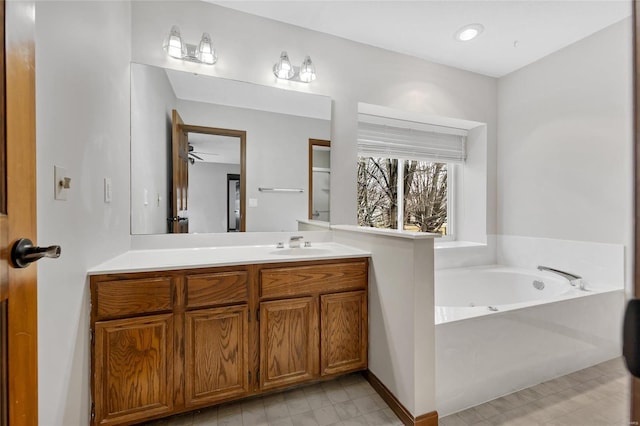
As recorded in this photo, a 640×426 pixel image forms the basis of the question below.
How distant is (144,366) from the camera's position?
1370 mm

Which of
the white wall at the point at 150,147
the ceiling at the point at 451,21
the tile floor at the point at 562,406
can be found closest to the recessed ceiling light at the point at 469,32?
the ceiling at the point at 451,21

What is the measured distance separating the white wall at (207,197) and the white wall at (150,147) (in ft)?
0.52

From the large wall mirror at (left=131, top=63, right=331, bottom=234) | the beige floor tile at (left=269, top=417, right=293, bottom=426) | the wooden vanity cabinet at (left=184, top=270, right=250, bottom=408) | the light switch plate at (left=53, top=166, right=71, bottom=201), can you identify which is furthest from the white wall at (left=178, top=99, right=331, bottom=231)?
the beige floor tile at (left=269, top=417, right=293, bottom=426)

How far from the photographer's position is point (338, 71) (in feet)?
7.74

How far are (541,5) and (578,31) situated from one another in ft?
1.83

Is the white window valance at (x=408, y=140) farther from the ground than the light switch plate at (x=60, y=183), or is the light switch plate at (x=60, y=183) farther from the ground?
the white window valance at (x=408, y=140)

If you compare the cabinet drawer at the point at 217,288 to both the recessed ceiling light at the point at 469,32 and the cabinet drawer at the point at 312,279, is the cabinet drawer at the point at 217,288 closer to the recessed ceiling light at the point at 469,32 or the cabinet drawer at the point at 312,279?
the cabinet drawer at the point at 312,279

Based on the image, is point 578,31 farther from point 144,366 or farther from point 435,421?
point 144,366

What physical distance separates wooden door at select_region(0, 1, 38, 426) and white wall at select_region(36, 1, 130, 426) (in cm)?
31

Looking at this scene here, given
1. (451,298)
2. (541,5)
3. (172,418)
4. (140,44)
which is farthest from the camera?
(451,298)

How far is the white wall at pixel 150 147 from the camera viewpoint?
181 centimetres

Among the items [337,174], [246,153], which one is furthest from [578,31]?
[246,153]

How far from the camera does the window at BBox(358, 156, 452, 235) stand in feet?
10.1

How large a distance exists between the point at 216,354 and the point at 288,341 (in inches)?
15.1
